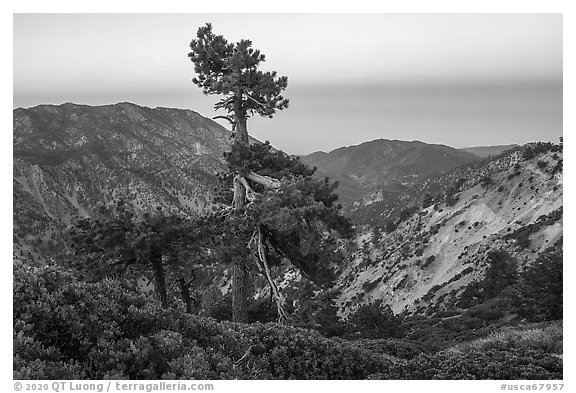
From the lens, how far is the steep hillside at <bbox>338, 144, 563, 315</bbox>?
28250 mm

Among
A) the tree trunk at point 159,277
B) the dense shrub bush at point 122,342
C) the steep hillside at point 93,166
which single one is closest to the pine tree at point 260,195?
the tree trunk at point 159,277

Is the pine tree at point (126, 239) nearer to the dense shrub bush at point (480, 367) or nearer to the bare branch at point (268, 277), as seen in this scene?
the bare branch at point (268, 277)

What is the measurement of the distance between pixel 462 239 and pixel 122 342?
37.0m

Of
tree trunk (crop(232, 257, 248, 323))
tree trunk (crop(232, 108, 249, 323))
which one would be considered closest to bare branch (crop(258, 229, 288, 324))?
tree trunk (crop(232, 108, 249, 323))

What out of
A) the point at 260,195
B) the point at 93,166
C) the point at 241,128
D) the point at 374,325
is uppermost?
the point at 93,166

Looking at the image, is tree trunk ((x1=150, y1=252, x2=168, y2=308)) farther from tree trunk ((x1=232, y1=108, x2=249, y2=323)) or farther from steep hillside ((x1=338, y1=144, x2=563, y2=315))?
steep hillside ((x1=338, y1=144, x2=563, y2=315))

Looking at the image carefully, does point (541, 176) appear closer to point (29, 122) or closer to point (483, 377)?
point (483, 377)

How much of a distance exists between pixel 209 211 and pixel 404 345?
7.34 meters

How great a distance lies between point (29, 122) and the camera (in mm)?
141000

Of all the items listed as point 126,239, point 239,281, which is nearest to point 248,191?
point 239,281

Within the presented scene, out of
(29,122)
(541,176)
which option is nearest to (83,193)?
(29,122)

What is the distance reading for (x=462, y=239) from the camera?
1458 inches

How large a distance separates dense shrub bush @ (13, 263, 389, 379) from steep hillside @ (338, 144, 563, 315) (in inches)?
906

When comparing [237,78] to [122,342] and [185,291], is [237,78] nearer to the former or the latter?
[185,291]
